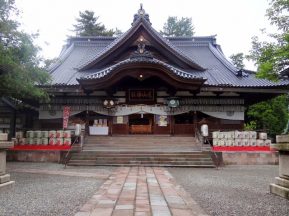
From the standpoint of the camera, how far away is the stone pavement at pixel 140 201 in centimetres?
508

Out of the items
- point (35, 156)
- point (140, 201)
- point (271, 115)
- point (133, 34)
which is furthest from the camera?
point (271, 115)

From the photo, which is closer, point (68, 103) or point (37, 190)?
point (37, 190)

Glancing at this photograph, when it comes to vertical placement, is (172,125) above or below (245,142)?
above

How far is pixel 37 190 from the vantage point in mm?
7305

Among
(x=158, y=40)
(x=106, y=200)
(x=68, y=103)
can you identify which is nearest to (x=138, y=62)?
(x=158, y=40)

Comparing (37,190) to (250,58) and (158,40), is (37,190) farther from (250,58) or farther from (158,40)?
(158,40)

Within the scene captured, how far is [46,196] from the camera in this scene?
6.58 m

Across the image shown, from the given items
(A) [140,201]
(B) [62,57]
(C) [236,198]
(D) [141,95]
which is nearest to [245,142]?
(D) [141,95]

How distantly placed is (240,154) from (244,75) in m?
6.97

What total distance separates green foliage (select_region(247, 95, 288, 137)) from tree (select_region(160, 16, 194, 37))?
24.7m

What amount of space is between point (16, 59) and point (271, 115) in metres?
24.1

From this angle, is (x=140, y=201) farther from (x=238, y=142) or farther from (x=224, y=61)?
(x=224, y=61)

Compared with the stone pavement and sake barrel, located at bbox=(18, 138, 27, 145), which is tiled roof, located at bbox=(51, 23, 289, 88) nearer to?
A: sake barrel, located at bbox=(18, 138, 27, 145)

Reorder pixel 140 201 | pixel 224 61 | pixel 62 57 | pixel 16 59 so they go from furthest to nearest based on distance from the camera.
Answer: pixel 62 57 → pixel 224 61 → pixel 16 59 → pixel 140 201
